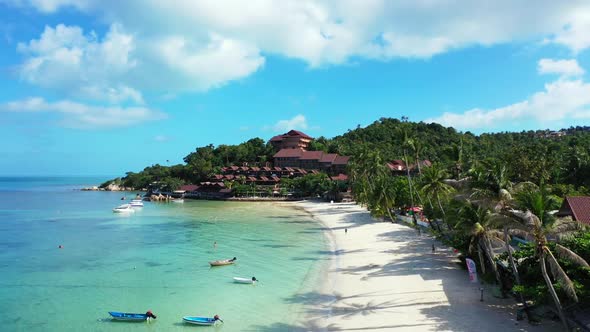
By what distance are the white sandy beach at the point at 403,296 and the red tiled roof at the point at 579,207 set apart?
7.69 m

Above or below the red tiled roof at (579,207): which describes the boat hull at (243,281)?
below

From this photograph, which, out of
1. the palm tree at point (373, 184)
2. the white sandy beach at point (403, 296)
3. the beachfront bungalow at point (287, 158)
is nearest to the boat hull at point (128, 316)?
the white sandy beach at point (403, 296)

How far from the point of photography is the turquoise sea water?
18.7 metres

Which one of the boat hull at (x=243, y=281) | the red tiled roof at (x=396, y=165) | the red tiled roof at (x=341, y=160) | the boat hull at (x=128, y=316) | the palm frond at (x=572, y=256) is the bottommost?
the boat hull at (x=128, y=316)

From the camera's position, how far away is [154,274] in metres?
26.5

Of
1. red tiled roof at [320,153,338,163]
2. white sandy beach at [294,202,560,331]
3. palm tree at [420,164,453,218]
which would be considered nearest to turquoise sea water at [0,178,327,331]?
white sandy beach at [294,202,560,331]

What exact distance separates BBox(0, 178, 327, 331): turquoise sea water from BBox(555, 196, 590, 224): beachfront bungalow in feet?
53.7

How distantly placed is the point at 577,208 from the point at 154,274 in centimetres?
2784

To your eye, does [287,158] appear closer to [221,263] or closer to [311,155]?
[311,155]

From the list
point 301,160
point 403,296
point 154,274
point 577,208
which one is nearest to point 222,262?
point 154,274

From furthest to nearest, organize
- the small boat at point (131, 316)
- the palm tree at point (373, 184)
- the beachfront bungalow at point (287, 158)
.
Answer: the beachfront bungalow at point (287, 158) → the palm tree at point (373, 184) → the small boat at point (131, 316)

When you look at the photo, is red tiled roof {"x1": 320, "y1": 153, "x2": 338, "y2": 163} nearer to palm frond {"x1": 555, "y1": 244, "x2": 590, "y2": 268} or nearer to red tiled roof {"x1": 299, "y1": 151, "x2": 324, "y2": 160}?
red tiled roof {"x1": 299, "y1": 151, "x2": 324, "y2": 160}

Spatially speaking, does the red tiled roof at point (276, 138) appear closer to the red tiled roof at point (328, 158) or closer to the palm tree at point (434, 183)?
the red tiled roof at point (328, 158)

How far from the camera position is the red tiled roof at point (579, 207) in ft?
75.7
